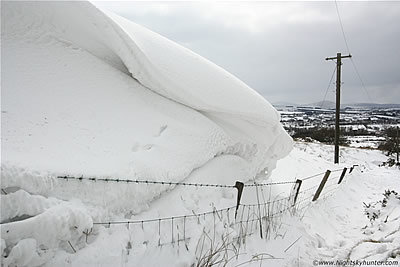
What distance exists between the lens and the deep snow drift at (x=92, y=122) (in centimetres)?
186

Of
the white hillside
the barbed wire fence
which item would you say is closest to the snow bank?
the white hillside

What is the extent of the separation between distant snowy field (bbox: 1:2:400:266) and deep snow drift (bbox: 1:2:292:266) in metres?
0.01

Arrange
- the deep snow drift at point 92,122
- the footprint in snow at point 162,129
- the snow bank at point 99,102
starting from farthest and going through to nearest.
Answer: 1. the footprint in snow at point 162,129
2. the snow bank at point 99,102
3. the deep snow drift at point 92,122

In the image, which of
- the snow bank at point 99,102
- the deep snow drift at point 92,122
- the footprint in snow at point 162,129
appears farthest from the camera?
the footprint in snow at point 162,129

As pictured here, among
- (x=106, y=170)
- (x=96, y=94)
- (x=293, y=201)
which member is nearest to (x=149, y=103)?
(x=96, y=94)

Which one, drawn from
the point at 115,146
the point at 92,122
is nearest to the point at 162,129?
the point at 115,146

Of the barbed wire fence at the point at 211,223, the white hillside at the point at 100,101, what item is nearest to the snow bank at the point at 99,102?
the white hillside at the point at 100,101

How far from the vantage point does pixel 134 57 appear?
304 centimetres

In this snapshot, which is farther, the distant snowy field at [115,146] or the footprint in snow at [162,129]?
the footprint in snow at [162,129]

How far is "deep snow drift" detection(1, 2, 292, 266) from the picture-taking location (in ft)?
6.11

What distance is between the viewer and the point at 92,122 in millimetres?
2590

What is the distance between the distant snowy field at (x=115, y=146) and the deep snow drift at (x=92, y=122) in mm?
11

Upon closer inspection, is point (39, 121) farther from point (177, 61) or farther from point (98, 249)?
point (177, 61)

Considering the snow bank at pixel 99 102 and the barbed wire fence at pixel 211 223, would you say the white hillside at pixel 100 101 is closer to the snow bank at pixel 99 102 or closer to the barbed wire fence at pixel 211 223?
the snow bank at pixel 99 102
